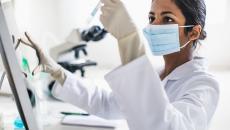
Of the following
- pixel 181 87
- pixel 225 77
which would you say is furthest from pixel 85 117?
pixel 225 77

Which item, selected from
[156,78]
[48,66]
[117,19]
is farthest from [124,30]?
[48,66]

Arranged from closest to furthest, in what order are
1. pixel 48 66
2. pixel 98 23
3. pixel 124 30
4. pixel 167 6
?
pixel 124 30 → pixel 167 6 → pixel 48 66 → pixel 98 23

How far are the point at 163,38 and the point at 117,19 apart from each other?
1.18 ft

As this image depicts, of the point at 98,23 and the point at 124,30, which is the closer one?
the point at 124,30

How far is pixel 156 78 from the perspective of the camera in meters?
0.81

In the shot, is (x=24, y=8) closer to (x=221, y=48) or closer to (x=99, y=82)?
(x=99, y=82)

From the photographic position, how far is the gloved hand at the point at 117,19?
794mm

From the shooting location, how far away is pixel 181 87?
1080 mm

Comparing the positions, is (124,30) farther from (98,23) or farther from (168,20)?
(98,23)

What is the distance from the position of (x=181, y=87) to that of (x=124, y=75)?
346 millimetres

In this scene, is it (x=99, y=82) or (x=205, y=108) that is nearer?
(x=205, y=108)

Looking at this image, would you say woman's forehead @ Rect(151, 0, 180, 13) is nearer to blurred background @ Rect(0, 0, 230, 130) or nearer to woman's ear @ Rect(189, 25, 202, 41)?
woman's ear @ Rect(189, 25, 202, 41)

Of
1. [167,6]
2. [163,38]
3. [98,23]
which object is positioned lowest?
[98,23]

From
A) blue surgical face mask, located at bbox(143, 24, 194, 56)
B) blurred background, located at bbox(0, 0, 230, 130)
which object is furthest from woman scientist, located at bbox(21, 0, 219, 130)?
blurred background, located at bbox(0, 0, 230, 130)
